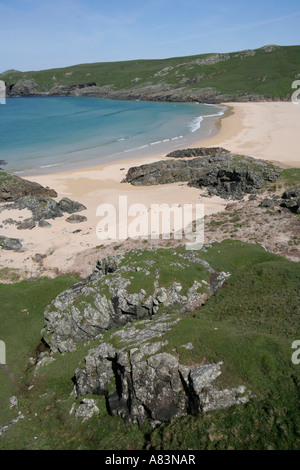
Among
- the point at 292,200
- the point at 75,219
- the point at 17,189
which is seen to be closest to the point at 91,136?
the point at 17,189

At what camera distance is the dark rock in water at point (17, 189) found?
51.3 m

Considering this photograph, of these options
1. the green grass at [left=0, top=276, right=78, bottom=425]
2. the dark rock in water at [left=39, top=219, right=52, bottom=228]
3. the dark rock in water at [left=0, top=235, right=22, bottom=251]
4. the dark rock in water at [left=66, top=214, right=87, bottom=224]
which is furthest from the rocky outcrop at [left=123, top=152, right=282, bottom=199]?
the green grass at [left=0, top=276, right=78, bottom=425]

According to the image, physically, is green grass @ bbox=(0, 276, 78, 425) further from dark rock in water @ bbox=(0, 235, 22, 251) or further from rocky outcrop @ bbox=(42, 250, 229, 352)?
dark rock in water @ bbox=(0, 235, 22, 251)

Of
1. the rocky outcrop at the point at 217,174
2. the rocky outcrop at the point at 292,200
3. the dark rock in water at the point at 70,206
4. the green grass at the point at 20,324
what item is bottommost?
the green grass at the point at 20,324

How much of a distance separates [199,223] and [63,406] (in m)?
28.1

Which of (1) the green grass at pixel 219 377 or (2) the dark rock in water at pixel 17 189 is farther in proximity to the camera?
(2) the dark rock in water at pixel 17 189

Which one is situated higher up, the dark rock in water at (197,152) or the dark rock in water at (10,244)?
the dark rock in water at (197,152)

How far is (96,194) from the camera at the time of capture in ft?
176

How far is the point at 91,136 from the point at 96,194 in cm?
5419

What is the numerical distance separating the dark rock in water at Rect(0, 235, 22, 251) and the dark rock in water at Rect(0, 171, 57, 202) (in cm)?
1609

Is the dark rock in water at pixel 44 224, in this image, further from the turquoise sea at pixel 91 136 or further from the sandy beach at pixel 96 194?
the turquoise sea at pixel 91 136

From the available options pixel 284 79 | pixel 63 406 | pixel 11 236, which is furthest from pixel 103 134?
pixel 284 79

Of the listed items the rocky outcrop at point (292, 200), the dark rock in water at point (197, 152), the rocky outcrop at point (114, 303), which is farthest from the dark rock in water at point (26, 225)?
the dark rock in water at point (197, 152)

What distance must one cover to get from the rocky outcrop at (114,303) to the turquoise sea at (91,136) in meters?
55.3
